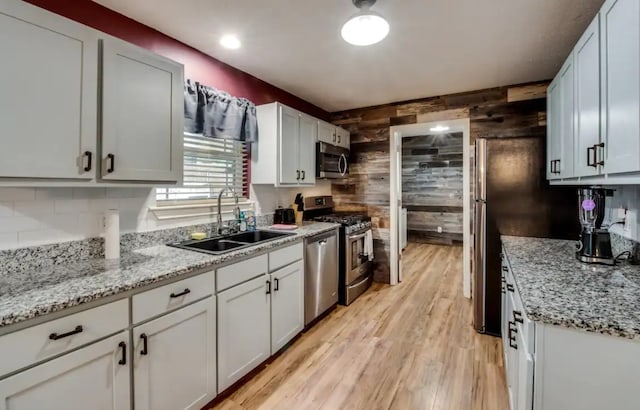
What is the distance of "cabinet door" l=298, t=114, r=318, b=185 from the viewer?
10.9 feet

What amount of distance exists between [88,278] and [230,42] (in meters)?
1.88

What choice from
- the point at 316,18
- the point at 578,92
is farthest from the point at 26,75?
the point at 578,92

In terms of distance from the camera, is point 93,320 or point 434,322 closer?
point 93,320

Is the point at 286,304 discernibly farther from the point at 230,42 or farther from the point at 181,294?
the point at 230,42

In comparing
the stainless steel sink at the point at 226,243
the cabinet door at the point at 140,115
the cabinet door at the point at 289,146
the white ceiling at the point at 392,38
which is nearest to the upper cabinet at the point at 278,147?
the cabinet door at the point at 289,146

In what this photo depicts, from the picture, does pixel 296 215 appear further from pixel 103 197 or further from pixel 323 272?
pixel 103 197

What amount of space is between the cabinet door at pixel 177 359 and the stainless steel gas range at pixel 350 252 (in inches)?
74.8

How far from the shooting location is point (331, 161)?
12.5ft

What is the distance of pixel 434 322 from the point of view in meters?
3.06

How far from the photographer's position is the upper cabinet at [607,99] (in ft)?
3.60

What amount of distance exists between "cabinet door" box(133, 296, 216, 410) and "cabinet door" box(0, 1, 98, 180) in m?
0.85

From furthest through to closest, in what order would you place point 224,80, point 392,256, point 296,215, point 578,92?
1. point 392,256
2. point 296,215
3. point 224,80
4. point 578,92

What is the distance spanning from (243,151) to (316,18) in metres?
1.42

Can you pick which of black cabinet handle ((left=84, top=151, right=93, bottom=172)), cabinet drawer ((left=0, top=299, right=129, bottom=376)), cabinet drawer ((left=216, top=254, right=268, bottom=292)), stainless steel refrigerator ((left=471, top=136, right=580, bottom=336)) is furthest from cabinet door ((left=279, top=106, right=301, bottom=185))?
cabinet drawer ((left=0, top=299, right=129, bottom=376))
